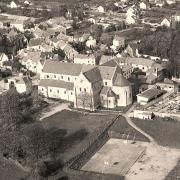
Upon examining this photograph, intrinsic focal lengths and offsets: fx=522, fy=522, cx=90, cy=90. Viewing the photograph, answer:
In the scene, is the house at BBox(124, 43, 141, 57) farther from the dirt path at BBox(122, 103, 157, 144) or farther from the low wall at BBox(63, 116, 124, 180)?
the low wall at BBox(63, 116, 124, 180)

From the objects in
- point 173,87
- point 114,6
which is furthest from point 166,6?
point 173,87

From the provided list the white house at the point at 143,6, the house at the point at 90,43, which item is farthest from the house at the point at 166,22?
the white house at the point at 143,6

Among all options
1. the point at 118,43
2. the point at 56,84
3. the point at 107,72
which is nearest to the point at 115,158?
the point at 107,72

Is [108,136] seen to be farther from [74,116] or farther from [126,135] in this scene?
[74,116]

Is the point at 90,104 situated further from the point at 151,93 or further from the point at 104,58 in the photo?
the point at 104,58

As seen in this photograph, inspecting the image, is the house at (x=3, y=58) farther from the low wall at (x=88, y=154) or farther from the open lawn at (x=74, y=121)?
the low wall at (x=88, y=154)

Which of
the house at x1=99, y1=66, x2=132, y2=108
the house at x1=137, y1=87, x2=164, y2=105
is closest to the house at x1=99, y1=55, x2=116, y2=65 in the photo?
the house at x1=99, y1=66, x2=132, y2=108
